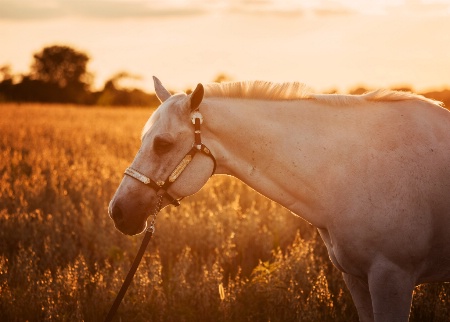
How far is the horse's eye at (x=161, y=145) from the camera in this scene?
3441mm

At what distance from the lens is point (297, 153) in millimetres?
3498

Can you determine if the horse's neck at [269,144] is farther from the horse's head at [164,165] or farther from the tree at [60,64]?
the tree at [60,64]

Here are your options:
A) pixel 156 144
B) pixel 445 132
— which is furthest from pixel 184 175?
pixel 445 132

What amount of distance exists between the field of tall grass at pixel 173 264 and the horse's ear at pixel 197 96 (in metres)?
1.89

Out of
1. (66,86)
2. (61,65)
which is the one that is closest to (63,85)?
(66,86)

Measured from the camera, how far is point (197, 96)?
3.35 metres

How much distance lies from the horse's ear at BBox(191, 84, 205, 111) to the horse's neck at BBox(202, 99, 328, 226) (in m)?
0.15

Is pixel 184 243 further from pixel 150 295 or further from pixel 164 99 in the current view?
Answer: pixel 164 99

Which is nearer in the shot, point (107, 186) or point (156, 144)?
point (156, 144)

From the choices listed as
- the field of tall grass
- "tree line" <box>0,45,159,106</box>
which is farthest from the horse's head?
"tree line" <box>0,45,159,106</box>

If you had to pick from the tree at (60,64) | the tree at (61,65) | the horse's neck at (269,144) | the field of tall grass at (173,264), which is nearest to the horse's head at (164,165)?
the horse's neck at (269,144)

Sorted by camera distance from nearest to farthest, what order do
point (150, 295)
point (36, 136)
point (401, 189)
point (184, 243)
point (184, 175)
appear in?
1. point (401, 189)
2. point (184, 175)
3. point (150, 295)
4. point (184, 243)
5. point (36, 136)

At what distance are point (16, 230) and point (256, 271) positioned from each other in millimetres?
3230

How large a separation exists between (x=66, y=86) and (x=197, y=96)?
75.5 metres
